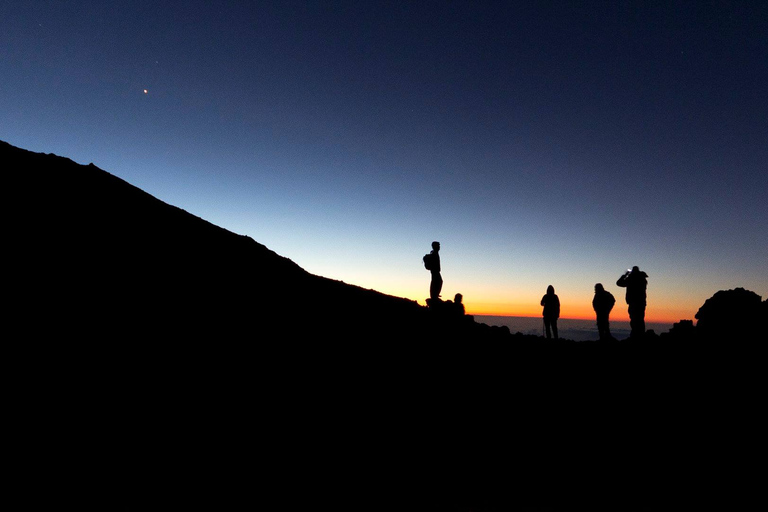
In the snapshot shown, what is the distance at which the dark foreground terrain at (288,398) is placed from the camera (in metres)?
5.28

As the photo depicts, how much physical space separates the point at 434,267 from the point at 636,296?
7.51 meters

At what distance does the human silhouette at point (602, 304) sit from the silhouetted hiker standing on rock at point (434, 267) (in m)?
6.21

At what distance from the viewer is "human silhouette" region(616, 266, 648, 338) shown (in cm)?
1411

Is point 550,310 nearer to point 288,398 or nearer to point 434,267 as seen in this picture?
point 434,267

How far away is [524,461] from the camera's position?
6.81m

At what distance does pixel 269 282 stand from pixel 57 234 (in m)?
5.19

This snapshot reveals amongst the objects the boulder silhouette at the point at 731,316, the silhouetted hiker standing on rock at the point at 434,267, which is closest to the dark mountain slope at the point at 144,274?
the silhouetted hiker standing on rock at the point at 434,267

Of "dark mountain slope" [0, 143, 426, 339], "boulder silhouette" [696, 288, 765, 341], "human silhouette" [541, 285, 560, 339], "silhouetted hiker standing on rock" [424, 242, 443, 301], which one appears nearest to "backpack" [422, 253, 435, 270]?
"silhouetted hiker standing on rock" [424, 242, 443, 301]

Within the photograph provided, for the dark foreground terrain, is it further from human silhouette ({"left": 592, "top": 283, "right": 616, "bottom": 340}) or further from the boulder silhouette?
human silhouette ({"left": 592, "top": 283, "right": 616, "bottom": 340})

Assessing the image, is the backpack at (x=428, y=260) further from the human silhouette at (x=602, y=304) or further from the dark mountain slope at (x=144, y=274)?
the human silhouette at (x=602, y=304)

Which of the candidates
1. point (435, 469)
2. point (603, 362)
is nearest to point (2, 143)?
point (435, 469)

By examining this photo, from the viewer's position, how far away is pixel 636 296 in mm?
14188

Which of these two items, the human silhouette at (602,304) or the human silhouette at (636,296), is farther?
the human silhouette at (602,304)

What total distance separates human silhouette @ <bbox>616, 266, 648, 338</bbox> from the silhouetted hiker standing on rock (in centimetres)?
680
